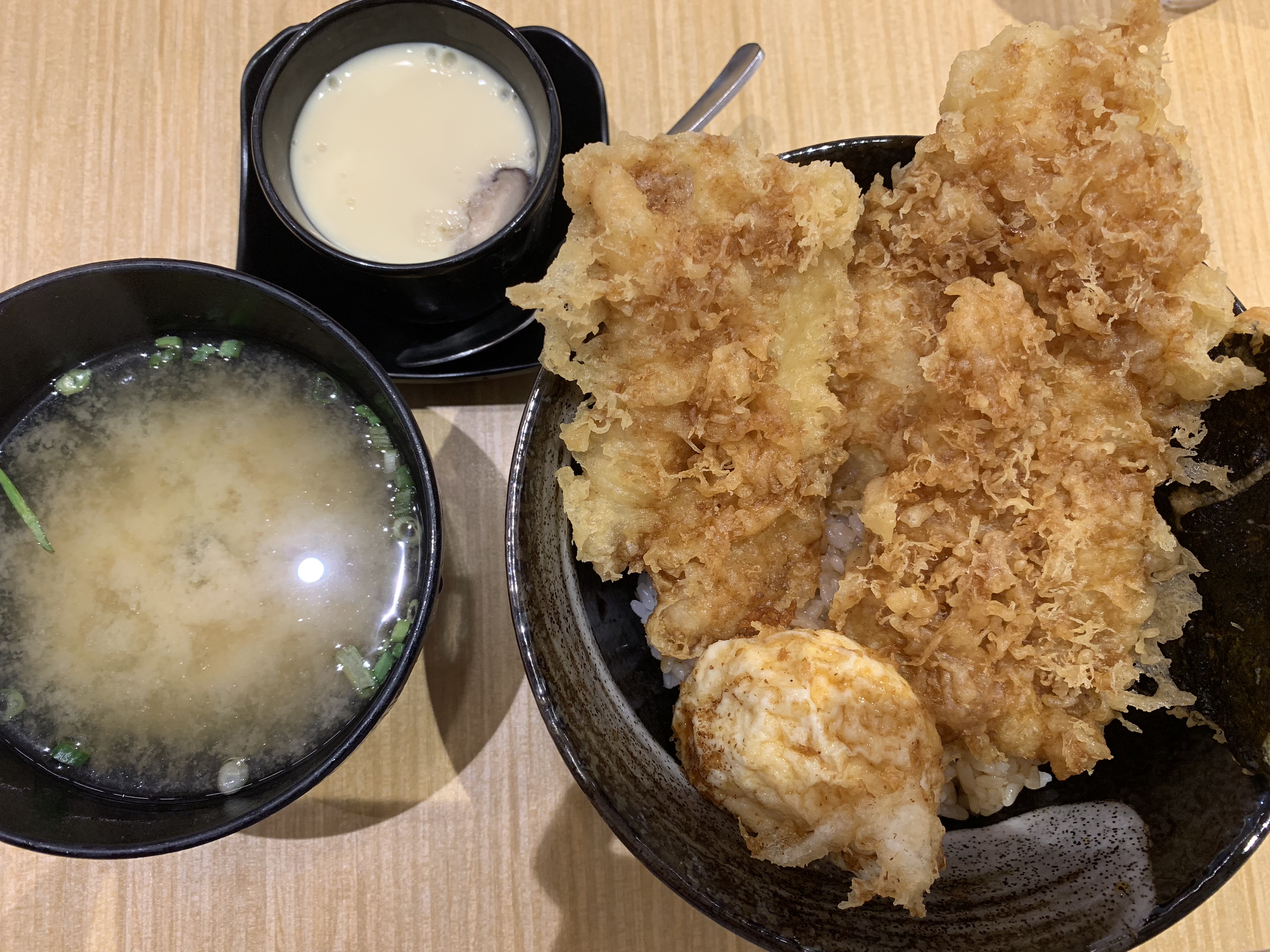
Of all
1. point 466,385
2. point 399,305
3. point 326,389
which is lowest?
point 466,385

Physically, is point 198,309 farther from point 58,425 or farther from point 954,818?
point 954,818

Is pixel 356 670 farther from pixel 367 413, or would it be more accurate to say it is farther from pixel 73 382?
pixel 73 382

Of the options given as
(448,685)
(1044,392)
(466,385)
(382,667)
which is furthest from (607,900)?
(1044,392)

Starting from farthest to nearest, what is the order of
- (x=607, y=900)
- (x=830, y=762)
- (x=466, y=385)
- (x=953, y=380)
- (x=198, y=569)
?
(x=466, y=385) → (x=607, y=900) → (x=198, y=569) → (x=953, y=380) → (x=830, y=762)

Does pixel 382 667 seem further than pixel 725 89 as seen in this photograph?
No

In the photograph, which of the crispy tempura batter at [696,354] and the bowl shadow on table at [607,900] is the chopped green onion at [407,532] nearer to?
the crispy tempura batter at [696,354]

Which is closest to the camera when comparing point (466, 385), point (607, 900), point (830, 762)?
point (830, 762)

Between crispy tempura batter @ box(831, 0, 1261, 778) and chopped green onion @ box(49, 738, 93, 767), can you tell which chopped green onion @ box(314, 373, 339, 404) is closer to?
chopped green onion @ box(49, 738, 93, 767)
